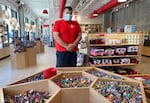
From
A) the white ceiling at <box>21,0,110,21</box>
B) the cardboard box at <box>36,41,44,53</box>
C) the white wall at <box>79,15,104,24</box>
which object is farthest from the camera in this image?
the white wall at <box>79,15,104,24</box>

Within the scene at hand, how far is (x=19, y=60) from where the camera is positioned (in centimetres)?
588

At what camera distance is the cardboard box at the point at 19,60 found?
5836 millimetres

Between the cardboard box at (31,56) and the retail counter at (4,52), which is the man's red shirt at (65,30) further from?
the retail counter at (4,52)

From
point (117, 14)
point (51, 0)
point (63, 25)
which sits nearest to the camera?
point (63, 25)

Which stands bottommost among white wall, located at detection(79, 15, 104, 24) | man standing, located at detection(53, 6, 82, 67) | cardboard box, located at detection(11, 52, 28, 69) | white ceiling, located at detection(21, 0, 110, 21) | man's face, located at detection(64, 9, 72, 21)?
cardboard box, located at detection(11, 52, 28, 69)

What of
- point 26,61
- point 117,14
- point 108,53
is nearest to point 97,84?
point 108,53

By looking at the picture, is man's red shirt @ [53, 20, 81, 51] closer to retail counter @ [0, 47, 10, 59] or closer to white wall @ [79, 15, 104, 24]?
retail counter @ [0, 47, 10, 59]

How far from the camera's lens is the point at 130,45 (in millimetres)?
5145

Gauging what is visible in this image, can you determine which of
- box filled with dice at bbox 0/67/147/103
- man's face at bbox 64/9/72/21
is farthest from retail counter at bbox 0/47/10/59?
box filled with dice at bbox 0/67/147/103

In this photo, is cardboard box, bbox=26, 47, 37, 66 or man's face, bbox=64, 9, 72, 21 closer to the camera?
man's face, bbox=64, 9, 72, 21

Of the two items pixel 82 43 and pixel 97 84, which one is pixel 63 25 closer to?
pixel 97 84

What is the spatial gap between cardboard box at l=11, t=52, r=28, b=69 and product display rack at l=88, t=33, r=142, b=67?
96.1 inches

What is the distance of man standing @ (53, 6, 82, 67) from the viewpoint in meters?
2.89

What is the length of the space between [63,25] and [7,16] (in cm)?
774
